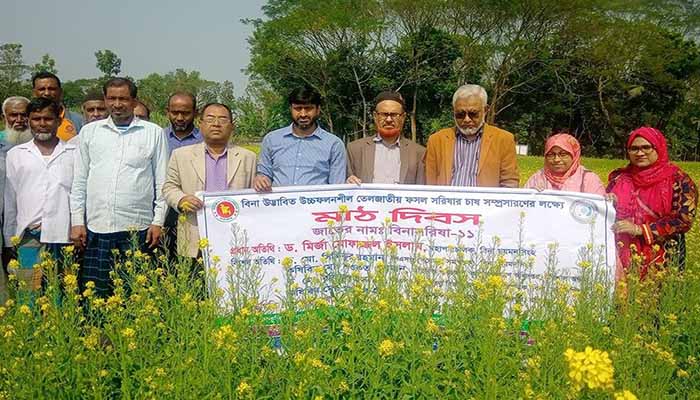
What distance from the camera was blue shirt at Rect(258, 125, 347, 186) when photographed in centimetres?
425

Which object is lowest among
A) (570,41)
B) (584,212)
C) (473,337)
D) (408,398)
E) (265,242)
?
(408,398)

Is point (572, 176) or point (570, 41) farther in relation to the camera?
point (570, 41)

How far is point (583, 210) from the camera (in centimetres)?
390

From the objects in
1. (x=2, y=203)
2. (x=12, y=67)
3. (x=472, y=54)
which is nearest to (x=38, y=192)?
(x=2, y=203)

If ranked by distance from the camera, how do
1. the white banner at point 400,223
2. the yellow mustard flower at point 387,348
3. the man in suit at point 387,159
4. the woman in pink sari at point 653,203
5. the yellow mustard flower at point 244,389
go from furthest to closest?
the man in suit at point 387,159 → the woman in pink sari at point 653,203 → the white banner at point 400,223 → the yellow mustard flower at point 387,348 → the yellow mustard flower at point 244,389

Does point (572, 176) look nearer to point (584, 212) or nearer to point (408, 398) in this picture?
point (584, 212)

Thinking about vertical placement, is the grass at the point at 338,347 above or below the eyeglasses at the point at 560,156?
below

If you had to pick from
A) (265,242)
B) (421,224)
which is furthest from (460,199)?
(265,242)

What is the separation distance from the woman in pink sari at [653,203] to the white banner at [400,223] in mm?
337

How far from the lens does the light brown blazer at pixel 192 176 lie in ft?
13.2

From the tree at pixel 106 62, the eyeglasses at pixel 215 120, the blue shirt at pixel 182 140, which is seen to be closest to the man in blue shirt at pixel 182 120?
the blue shirt at pixel 182 140

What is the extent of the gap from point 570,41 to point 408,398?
36615mm

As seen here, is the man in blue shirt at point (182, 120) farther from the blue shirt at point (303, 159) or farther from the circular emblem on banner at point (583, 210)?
the circular emblem on banner at point (583, 210)

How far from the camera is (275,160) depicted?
4.34 meters
